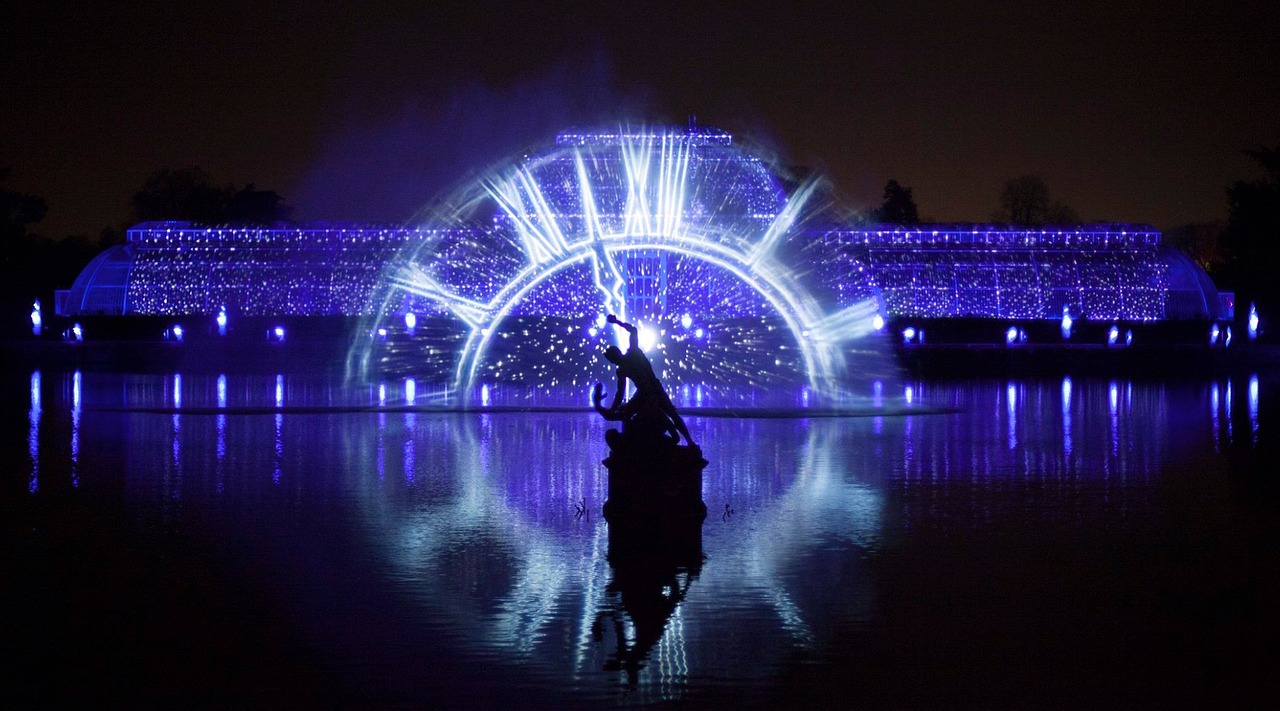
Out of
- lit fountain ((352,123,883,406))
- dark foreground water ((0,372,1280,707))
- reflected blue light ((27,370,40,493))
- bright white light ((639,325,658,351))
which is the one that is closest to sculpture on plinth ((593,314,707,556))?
dark foreground water ((0,372,1280,707))

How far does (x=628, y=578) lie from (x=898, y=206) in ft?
265

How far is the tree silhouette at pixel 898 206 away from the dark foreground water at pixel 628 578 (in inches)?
2754

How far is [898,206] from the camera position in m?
88.4

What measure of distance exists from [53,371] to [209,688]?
114 feet

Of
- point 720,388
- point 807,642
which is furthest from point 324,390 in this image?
point 807,642

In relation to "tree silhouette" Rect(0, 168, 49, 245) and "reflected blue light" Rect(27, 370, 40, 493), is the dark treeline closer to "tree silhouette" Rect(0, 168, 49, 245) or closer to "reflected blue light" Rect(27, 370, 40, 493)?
"tree silhouette" Rect(0, 168, 49, 245)

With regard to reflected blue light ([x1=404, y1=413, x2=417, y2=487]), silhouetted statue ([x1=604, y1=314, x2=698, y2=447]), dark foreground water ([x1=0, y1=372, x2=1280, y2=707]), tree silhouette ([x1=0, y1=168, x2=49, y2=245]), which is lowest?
dark foreground water ([x1=0, y1=372, x2=1280, y2=707])

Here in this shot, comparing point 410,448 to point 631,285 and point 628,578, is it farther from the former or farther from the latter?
point 631,285

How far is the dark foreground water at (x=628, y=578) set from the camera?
7.55m

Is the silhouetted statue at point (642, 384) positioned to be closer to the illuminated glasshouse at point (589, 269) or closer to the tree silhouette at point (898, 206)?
the illuminated glasshouse at point (589, 269)

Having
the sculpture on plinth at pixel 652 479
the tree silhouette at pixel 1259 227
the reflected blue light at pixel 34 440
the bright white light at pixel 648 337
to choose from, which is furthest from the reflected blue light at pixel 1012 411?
the tree silhouette at pixel 1259 227

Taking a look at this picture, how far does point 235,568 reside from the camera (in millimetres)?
10266

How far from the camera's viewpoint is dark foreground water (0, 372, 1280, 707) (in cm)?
755

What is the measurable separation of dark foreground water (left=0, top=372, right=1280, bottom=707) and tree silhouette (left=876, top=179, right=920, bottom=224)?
6996 centimetres
